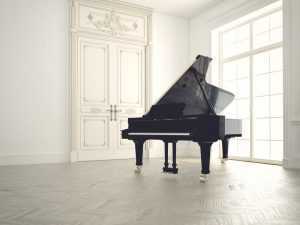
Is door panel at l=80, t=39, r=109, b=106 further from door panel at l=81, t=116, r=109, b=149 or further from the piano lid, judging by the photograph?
the piano lid

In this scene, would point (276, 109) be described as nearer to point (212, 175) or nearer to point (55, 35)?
point (212, 175)

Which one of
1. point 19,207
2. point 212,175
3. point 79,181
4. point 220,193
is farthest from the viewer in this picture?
point 212,175

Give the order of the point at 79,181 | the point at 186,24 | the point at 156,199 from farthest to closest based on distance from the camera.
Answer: the point at 186,24 < the point at 79,181 < the point at 156,199

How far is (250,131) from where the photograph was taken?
6.39m

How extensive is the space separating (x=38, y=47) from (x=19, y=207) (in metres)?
4.35

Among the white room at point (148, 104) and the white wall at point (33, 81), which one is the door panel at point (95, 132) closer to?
the white room at point (148, 104)

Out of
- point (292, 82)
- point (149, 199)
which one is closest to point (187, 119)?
point (149, 199)

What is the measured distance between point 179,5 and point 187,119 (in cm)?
430

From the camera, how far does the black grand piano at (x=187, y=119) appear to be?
12.2 feet

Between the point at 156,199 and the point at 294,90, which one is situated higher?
the point at 294,90

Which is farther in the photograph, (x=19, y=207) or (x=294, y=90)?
(x=294, y=90)

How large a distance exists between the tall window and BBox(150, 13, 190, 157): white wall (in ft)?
3.76

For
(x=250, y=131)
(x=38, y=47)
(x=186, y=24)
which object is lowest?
(x=250, y=131)

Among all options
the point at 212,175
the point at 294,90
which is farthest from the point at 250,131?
Result: the point at 212,175
